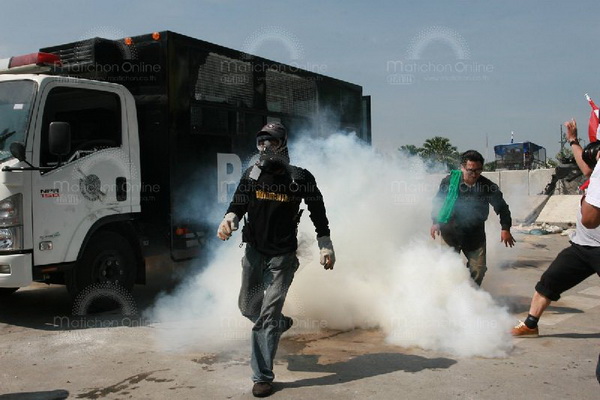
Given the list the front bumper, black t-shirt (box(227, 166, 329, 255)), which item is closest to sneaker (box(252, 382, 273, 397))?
black t-shirt (box(227, 166, 329, 255))

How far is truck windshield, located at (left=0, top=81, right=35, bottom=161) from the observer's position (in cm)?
566

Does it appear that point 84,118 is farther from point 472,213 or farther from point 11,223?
point 472,213

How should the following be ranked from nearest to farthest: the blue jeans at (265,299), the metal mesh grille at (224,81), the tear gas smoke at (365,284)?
the blue jeans at (265,299) → the tear gas smoke at (365,284) → the metal mesh grille at (224,81)

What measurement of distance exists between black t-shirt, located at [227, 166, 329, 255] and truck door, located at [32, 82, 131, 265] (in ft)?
7.88

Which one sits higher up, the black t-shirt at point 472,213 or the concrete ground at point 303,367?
the black t-shirt at point 472,213

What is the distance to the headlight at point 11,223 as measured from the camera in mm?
5418

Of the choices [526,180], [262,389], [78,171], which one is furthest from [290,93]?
[526,180]

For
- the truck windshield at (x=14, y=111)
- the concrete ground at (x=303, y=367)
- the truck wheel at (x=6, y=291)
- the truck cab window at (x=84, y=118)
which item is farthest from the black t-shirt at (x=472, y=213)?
the truck wheel at (x=6, y=291)

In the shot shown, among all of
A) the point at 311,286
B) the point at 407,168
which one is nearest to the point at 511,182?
the point at 407,168

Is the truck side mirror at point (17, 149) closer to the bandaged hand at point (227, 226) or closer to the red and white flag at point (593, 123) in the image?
the bandaged hand at point (227, 226)

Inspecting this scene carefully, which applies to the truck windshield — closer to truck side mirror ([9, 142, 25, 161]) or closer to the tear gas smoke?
truck side mirror ([9, 142, 25, 161])

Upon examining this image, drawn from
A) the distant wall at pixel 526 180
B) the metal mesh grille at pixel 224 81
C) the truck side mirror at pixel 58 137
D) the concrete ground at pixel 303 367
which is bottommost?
the concrete ground at pixel 303 367

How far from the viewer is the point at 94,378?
4457 millimetres

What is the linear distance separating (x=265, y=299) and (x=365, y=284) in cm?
210
